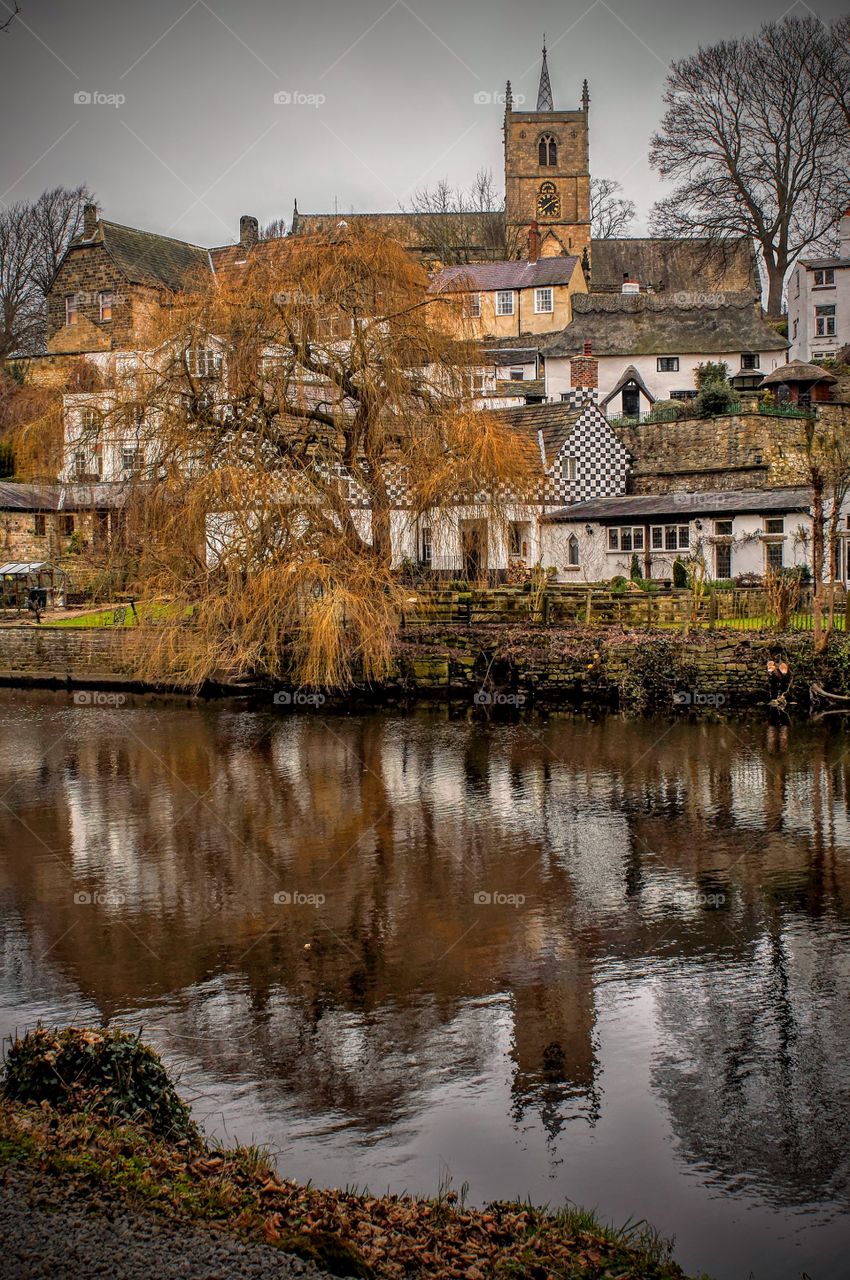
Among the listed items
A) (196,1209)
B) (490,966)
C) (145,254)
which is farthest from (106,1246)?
(145,254)

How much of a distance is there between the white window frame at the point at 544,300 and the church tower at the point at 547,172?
65.3 ft

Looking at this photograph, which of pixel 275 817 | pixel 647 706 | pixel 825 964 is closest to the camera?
pixel 825 964

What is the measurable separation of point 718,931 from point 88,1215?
6.91m

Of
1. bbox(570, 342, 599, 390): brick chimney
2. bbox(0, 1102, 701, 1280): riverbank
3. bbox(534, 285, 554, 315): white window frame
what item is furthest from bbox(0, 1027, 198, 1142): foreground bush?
bbox(534, 285, 554, 315): white window frame

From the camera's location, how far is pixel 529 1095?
6.95m

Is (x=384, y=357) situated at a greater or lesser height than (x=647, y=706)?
greater

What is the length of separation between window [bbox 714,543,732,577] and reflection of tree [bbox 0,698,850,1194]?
13690 millimetres

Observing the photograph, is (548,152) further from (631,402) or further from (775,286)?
(631,402)

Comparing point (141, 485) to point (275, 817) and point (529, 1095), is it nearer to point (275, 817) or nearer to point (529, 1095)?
point (275, 817)

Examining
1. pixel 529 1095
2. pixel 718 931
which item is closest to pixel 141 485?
pixel 718 931

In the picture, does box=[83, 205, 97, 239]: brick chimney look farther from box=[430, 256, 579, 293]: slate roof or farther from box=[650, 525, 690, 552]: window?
box=[650, 525, 690, 552]: window

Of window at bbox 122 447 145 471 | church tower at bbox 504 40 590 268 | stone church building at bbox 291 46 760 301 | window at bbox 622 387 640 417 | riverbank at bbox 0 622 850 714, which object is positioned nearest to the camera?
window at bbox 122 447 145 471

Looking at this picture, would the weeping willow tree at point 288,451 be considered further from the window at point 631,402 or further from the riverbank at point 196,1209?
the window at point 631,402

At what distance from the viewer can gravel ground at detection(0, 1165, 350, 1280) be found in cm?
397
